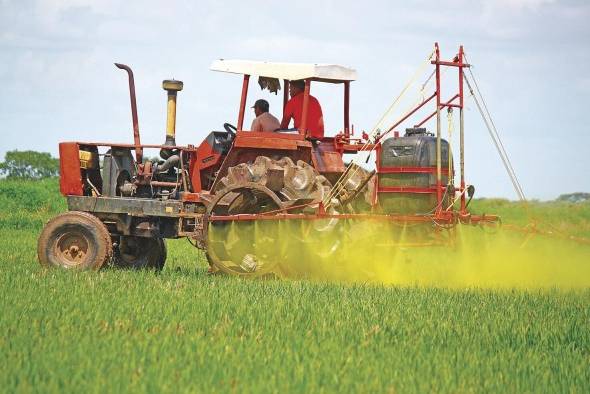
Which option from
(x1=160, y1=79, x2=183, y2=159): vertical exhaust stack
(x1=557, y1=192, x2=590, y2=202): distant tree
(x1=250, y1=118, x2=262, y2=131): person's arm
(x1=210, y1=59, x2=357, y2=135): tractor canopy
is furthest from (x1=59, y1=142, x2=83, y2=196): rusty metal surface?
(x1=557, y1=192, x2=590, y2=202): distant tree

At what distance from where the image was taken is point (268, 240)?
38.9ft

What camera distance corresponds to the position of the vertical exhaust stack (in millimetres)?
12773

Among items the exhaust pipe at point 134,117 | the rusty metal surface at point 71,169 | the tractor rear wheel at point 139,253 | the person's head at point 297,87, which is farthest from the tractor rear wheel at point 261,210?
the rusty metal surface at point 71,169

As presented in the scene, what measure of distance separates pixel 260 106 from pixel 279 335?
507 centimetres

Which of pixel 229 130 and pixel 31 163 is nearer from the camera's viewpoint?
pixel 229 130

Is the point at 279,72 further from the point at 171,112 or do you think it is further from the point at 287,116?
the point at 171,112

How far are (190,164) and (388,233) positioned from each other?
9.64 ft

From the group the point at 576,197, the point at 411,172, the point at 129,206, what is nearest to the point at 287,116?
the point at 411,172

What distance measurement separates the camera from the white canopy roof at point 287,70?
39.2 feet

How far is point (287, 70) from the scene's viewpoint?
39.5ft

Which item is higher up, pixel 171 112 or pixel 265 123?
pixel 171 112

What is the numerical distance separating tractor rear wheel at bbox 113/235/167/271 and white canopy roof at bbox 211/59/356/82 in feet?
9.67

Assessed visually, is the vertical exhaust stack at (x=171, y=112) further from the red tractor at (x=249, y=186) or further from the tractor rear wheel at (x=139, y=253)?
the tractor rear wheel at (x=139, y=253)

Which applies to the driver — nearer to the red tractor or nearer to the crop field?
the red tractor
